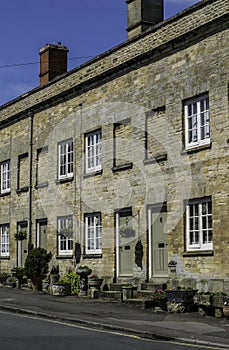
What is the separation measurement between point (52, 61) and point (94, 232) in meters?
9.91

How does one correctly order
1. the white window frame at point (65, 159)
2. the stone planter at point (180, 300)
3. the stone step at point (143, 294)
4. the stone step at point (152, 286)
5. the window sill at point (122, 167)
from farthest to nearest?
the white window frame at point (65, 159) → the window sill at point (122, 167) → the stone step at point (152, 286) → the stone step at point (143, 294) → the stone planter at point (180, 300)

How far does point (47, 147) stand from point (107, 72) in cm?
522

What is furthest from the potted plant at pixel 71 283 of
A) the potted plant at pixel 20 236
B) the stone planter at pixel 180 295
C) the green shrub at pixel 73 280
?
the stone planter at pixel 180 295

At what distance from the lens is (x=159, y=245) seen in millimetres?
20734

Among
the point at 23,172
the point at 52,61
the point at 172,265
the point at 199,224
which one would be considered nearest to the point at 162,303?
the point at 172,265

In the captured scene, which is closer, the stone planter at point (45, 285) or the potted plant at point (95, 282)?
the potted plant at point (95, 282)

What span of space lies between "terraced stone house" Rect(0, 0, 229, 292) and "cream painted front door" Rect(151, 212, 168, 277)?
0.11 ft

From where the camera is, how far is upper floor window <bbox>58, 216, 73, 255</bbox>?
25172 millimetres

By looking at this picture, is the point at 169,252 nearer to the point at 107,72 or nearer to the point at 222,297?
the point at 222,297

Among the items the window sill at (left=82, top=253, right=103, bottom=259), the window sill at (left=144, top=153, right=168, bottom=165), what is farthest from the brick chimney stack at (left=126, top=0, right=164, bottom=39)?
the window sill at (left=82, top=253, right=103, bottom=259)

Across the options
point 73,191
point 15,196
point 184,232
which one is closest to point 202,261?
point 184,232

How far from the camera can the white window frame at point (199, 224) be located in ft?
61.3

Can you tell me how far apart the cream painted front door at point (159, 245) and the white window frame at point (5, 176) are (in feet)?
37.4

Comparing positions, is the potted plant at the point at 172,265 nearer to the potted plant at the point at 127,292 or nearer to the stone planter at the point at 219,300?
the potted plant at the point at 127,292
